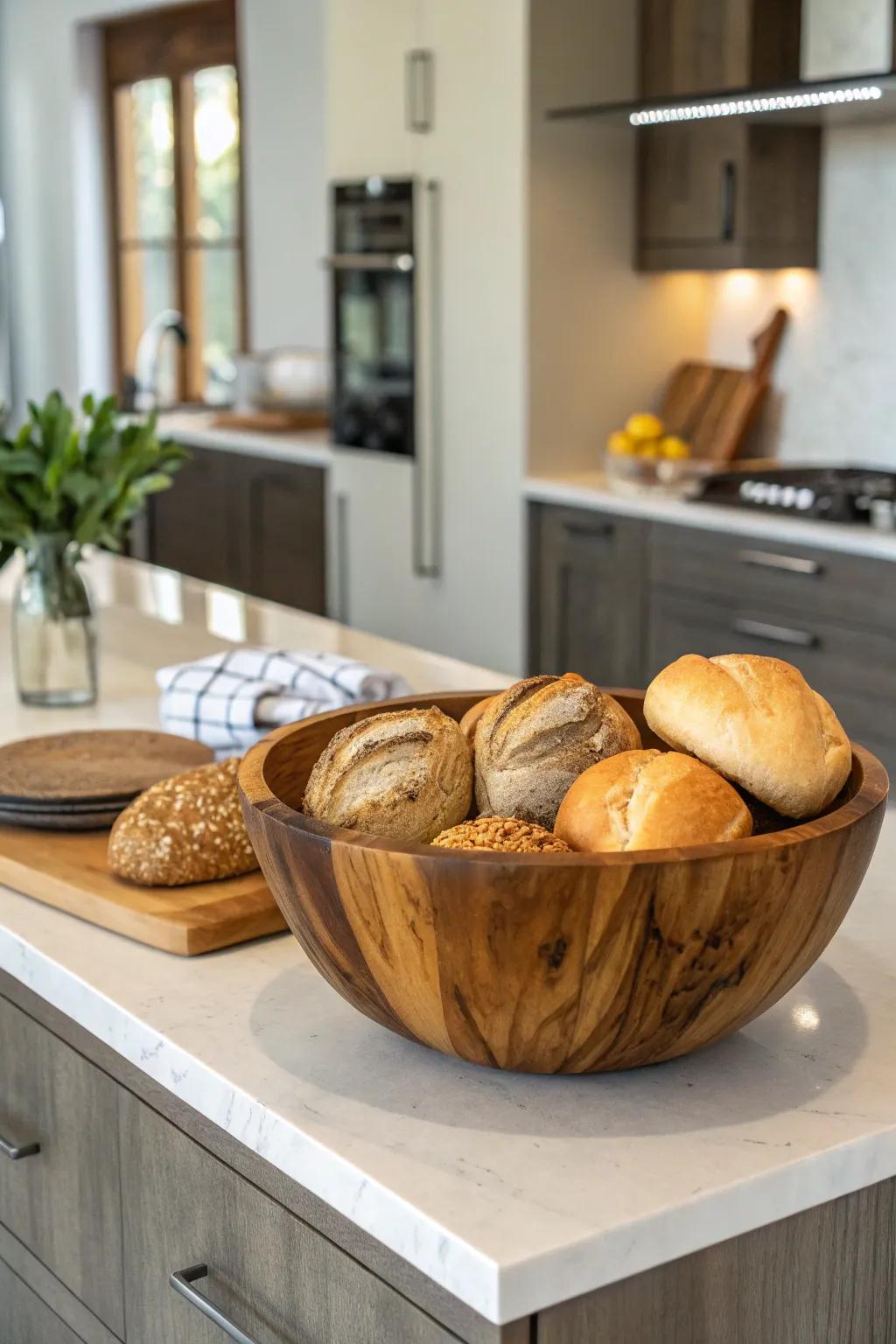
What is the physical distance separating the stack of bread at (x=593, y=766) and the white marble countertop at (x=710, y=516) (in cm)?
232

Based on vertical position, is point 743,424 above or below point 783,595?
above

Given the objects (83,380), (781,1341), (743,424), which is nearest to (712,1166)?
(781,1341)

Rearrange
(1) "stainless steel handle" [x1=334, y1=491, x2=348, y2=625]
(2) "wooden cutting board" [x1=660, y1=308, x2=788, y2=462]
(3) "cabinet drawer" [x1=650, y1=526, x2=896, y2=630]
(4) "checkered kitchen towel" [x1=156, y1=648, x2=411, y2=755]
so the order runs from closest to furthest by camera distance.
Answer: (4) "checkered kitchen towel" [x1=156, y1=648, x2=411, y2=755] → (3) "cabinet drawer" [x1=650, y1=526, x2=896, y2=630] → (2) "wooden cutting board" [x1=660, y1=308, x2=788, y2=462] → (1) "stainless steel handle" [x1=334, y1=491, x2=348, y2=625]

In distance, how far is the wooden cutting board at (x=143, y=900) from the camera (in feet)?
3.73

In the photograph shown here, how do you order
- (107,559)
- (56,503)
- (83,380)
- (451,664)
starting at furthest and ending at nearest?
(83,380) < (107,559) < (451,664) < (56,503)

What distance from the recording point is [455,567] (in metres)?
4.59

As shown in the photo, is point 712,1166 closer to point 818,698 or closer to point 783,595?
point 818,698

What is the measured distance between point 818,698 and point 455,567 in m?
3.65

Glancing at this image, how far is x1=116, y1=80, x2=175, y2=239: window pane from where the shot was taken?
7.21m

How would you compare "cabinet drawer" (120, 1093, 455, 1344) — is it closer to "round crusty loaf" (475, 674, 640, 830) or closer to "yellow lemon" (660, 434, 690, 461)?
"round crusty loaf" (475, 674, 640, 830)

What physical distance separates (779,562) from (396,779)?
266 cm

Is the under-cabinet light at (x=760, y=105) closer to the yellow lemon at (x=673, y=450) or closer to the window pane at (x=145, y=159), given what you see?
the yellow lemon at (x=673, y=450)

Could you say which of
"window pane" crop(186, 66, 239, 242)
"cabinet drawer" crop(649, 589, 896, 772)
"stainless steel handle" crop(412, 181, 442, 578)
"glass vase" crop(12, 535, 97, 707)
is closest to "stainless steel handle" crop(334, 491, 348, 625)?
"stainless steel handle" crop(412, 181, 442, 578)

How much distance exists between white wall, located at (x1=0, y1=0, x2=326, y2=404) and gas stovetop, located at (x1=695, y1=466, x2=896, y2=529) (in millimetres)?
2756
